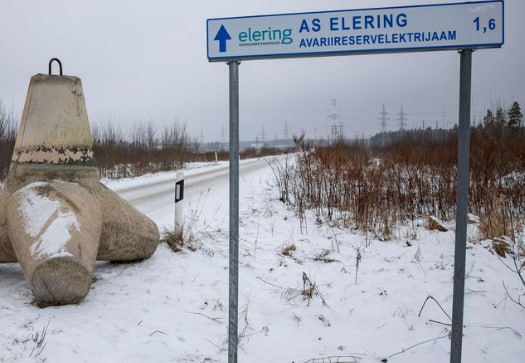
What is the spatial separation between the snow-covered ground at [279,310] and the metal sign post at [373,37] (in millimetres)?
1109

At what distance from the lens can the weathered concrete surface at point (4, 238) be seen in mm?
3434

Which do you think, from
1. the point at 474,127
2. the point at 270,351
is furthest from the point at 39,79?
the point at 474,127

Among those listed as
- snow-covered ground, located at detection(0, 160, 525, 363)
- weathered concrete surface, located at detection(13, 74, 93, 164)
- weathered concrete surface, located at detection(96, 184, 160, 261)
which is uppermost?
weathered concrete surface, located at detection(13, 74, 93, 164)

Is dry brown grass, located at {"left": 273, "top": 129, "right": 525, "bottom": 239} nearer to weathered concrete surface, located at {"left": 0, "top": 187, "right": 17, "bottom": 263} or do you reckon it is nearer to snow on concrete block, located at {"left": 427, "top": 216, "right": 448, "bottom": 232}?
snow on concrete block, located at {"left": 427, "top": 216, "right": 448, "bottom": 232}

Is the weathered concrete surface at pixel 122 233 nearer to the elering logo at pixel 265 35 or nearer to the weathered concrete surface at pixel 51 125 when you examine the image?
the weathered concrete surface at pixel 51 125

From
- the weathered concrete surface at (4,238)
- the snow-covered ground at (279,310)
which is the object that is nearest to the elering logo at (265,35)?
the snow-covered ground at (279,310)

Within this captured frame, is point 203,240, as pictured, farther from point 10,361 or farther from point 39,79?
point 10,361

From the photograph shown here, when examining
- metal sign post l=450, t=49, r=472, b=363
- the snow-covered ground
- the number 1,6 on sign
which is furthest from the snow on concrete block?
the number 1,6 on sign

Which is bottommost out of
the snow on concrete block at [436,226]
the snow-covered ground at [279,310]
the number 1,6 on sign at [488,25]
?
the snow-covered ground at [279,310]

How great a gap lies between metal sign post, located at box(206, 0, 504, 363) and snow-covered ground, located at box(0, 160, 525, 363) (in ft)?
3.64

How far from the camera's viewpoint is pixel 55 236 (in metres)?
3.08

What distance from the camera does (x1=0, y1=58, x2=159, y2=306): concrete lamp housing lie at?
300cm

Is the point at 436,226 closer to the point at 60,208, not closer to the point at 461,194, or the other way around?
the point at 461,194

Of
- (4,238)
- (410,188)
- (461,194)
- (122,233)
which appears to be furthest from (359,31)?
(410,188)
